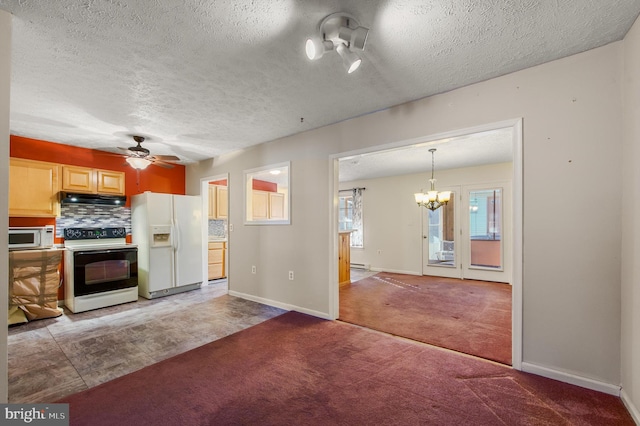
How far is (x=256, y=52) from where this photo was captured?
195 centimetres

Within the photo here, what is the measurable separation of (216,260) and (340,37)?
5174mm

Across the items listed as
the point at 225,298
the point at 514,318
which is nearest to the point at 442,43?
the point at 514,318

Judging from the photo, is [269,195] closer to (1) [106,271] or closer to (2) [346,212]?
(2) [346,212]

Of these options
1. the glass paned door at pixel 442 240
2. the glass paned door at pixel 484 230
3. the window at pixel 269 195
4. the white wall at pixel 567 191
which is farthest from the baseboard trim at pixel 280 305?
the glass paned door at pixel 484 230

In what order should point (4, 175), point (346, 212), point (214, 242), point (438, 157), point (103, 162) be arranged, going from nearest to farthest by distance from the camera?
1. point (4, 175)
2. point (103, 162)
3. point (438, 157)
4. point (214, 242)
5. point (346, 212)

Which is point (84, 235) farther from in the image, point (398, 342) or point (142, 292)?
point (398, 342)

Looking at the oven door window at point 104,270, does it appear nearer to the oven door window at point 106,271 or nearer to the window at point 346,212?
the oven door window at point 106,271

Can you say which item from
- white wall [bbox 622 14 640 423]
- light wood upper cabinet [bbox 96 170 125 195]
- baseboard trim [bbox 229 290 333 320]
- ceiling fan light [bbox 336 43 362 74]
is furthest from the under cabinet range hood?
white wall [bbox 622 14 640 423]

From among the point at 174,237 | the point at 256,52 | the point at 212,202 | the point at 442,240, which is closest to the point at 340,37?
the point at 256,52

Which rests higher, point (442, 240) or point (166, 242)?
point (166, 242)

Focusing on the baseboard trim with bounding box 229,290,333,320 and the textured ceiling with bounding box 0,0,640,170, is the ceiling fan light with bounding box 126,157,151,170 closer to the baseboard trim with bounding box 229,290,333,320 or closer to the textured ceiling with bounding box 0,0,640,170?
the textured ceiling with bounding box 0,0,640,170

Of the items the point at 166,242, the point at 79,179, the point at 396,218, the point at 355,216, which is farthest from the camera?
the point at 355,216

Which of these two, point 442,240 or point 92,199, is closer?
point 92,199

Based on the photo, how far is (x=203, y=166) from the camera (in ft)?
17.1
